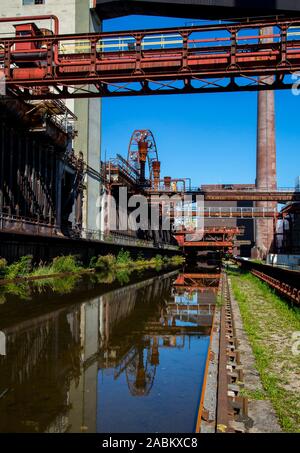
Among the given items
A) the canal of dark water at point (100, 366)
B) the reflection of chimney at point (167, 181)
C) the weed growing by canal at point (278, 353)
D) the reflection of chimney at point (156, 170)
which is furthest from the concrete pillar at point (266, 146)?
the canal of dark water at point (100, 366)

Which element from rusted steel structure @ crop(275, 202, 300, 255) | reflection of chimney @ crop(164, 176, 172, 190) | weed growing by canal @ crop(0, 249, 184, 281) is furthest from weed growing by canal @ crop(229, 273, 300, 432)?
reflection of chimney @ crop(164, 176, 172, 190)

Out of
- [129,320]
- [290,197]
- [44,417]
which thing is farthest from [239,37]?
[290,197]

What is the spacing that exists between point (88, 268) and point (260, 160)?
113ft

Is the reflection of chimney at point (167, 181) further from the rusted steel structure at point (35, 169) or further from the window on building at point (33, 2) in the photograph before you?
the window on building at point (33, 2)

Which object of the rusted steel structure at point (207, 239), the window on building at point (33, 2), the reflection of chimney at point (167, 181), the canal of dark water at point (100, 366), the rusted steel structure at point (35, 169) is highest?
the window on building at point (33, 2)

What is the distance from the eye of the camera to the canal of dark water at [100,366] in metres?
3.46

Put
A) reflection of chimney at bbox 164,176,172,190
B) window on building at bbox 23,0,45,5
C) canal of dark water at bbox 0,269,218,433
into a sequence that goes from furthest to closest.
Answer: reflection of chimney at bbox 164,176,172,190
window on building at bbox 23,0,45,5
canal of dark water at bbox 0,269,218,433

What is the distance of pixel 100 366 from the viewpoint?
505 cm

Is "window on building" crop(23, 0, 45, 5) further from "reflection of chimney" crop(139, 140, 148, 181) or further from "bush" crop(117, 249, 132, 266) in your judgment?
"bush" crop(117, 249, 132, 266)

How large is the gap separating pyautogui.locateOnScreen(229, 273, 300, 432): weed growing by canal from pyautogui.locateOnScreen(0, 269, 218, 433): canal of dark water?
2.42 ft

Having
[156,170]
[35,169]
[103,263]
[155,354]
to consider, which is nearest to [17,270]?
[35,169]

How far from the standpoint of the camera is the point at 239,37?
49.2 ft

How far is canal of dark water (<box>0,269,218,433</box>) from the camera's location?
11.3 feet

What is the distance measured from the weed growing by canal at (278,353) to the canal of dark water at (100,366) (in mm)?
737
